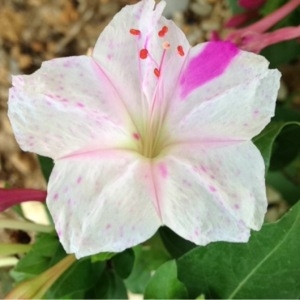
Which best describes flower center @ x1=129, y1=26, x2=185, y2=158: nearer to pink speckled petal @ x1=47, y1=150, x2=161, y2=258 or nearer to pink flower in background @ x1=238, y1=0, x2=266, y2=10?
pink speckled petal @ x1=47, y1=150, x2=161, y2=258

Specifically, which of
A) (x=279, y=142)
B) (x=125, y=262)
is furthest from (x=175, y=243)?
(x=279, y=142)

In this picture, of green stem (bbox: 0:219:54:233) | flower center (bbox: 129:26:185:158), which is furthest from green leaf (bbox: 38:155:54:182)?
flower center (bbox: 129:26:185:158)

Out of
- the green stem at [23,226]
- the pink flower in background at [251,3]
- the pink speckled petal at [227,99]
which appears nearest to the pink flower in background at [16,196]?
the green stem at [23,226]

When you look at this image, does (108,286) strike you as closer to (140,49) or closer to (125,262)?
(125,262)

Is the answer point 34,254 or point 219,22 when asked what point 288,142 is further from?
point 219,22

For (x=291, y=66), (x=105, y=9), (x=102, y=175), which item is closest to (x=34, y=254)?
(x=102, y=175)
